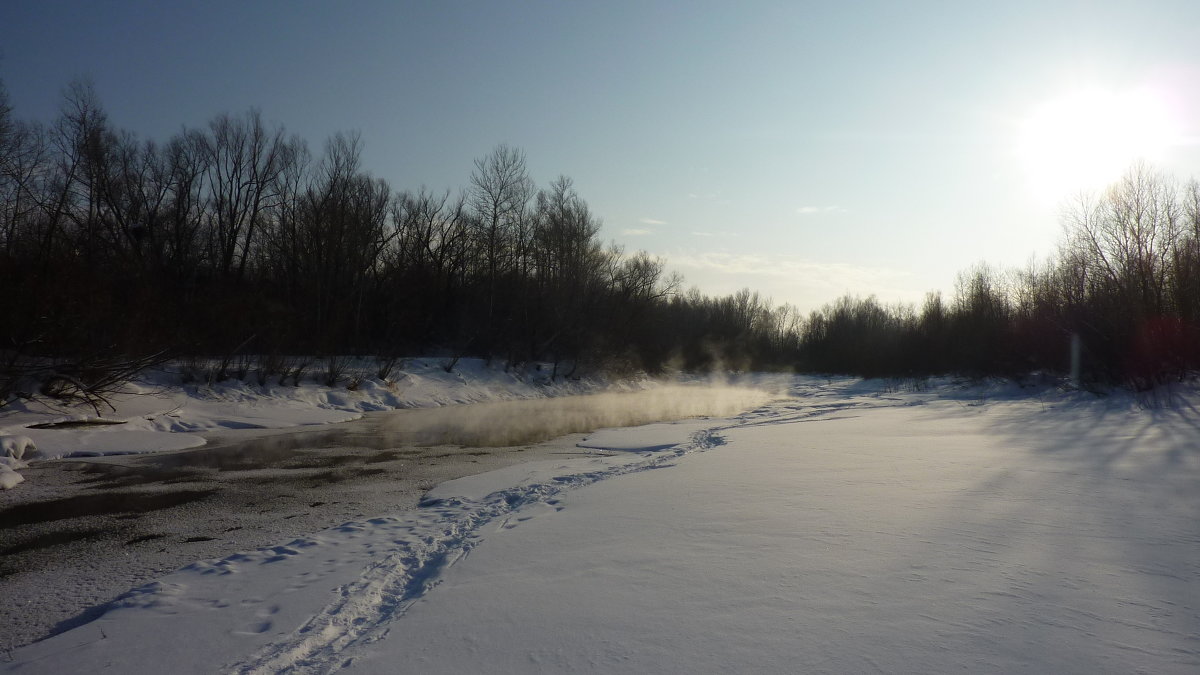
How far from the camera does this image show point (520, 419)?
781 inches

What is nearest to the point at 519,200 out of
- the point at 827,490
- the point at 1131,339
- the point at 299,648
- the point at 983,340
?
the point at 983,340

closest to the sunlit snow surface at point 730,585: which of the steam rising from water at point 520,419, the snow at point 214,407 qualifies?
the snow at point 214,407

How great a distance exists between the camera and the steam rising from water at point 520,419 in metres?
15.1

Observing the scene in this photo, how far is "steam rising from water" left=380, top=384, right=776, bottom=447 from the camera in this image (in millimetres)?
15091

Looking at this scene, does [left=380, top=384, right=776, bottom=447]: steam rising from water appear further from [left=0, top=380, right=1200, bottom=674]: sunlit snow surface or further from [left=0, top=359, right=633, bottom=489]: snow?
[left=0, top=380, right=1200, bottom=674]: sunlit snow surface

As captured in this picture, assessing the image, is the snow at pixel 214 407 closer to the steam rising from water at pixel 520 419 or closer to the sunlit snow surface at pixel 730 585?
the steam rising from water at pixel 520 419

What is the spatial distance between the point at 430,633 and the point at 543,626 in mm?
617

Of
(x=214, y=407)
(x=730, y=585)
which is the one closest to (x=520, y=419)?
(x=214, y=407)

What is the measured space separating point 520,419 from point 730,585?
16210 millimetres

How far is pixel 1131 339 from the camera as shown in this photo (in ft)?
58.4

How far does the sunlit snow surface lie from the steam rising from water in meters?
7.81

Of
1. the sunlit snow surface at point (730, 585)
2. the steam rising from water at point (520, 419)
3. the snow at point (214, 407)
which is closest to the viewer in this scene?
the sunlit snow surface at point (730, 585)

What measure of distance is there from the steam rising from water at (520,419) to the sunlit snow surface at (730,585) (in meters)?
7.81

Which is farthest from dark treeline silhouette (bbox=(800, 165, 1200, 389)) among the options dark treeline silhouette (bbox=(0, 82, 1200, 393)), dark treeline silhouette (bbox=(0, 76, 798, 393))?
dark treeline silhouette (bbox=(0, 76, 798, 393))
